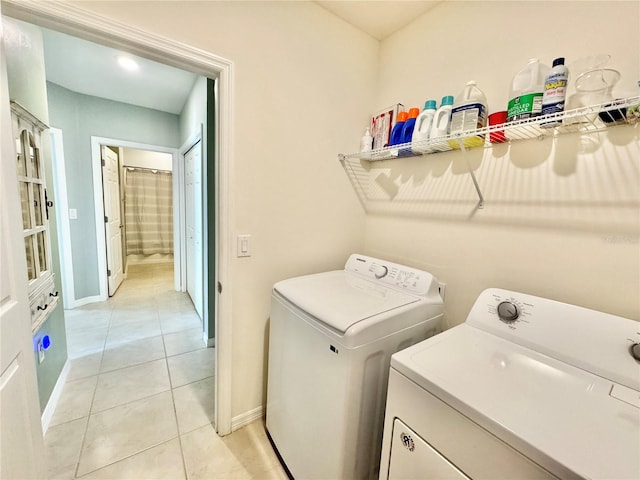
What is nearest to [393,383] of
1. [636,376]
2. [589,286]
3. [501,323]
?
[501,323]

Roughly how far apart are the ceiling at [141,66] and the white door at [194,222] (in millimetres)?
636

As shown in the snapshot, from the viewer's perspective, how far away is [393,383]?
0.84 metres

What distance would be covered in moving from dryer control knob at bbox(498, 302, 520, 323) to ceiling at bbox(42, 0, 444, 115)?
1.57 m

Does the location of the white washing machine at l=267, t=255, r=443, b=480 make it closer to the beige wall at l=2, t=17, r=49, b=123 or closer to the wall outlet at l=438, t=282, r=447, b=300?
the wall outlet at l=438, t=282, r=447, b=300

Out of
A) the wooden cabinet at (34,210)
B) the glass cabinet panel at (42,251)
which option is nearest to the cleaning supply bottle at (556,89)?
the wooden cabinet at (34,210)

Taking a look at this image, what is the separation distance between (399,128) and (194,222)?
2510 millimetres

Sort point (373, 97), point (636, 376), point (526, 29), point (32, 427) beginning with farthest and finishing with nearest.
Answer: point (373, 97) → point (526, 29) → point (32, 427) → point (636, 376)

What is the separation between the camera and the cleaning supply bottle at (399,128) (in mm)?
1462

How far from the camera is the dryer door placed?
27.8 inches

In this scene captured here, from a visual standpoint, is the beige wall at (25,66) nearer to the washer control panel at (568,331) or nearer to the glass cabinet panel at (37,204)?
the glass cabinet panel at (37,204)

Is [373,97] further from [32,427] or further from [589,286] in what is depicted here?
[32,427]

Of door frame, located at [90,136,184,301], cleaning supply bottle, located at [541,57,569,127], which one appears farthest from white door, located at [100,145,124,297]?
cleaning supply bottle, located at [541,57,569,127]

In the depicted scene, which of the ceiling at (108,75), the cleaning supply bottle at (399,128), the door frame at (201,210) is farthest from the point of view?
the door frame at (201,210)

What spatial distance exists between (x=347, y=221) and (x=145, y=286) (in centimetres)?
367
